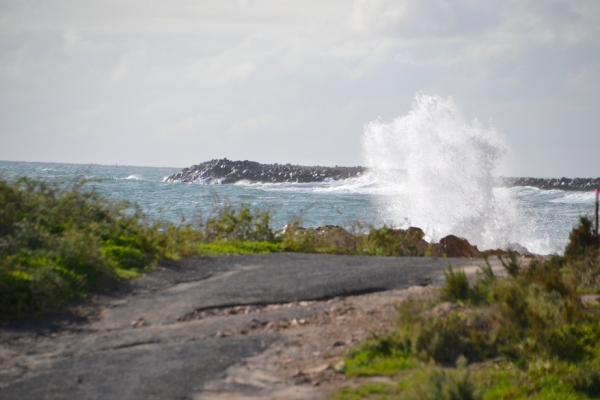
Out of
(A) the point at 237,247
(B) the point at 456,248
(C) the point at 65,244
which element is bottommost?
(B) the point at 456,248

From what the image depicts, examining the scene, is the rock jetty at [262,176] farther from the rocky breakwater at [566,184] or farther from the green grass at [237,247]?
the green grass at [237,247]

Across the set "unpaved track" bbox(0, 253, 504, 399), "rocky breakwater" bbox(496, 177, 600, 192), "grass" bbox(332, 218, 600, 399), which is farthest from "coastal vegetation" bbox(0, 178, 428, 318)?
"rocky breakwater" bbox(496, 177, 600, 192)

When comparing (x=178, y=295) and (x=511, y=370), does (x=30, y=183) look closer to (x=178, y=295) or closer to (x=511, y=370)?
(x=178, y=295)

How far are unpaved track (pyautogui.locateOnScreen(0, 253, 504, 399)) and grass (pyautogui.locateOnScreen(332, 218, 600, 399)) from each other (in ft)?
1.31

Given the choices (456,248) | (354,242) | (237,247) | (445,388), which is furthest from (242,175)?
(445,388)

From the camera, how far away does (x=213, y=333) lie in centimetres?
714

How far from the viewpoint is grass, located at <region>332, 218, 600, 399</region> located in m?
5.49

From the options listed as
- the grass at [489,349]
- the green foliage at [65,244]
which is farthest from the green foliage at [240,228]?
the grass at [489,349]

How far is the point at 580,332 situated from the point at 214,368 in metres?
3.62

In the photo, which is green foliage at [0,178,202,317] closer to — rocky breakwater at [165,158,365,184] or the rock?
the rock

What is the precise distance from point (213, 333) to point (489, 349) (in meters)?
2.64

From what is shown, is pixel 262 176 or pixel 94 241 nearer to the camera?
pixel 94 241

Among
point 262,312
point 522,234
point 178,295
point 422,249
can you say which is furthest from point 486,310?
point 522,234

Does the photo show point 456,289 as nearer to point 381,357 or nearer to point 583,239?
point 381,357
